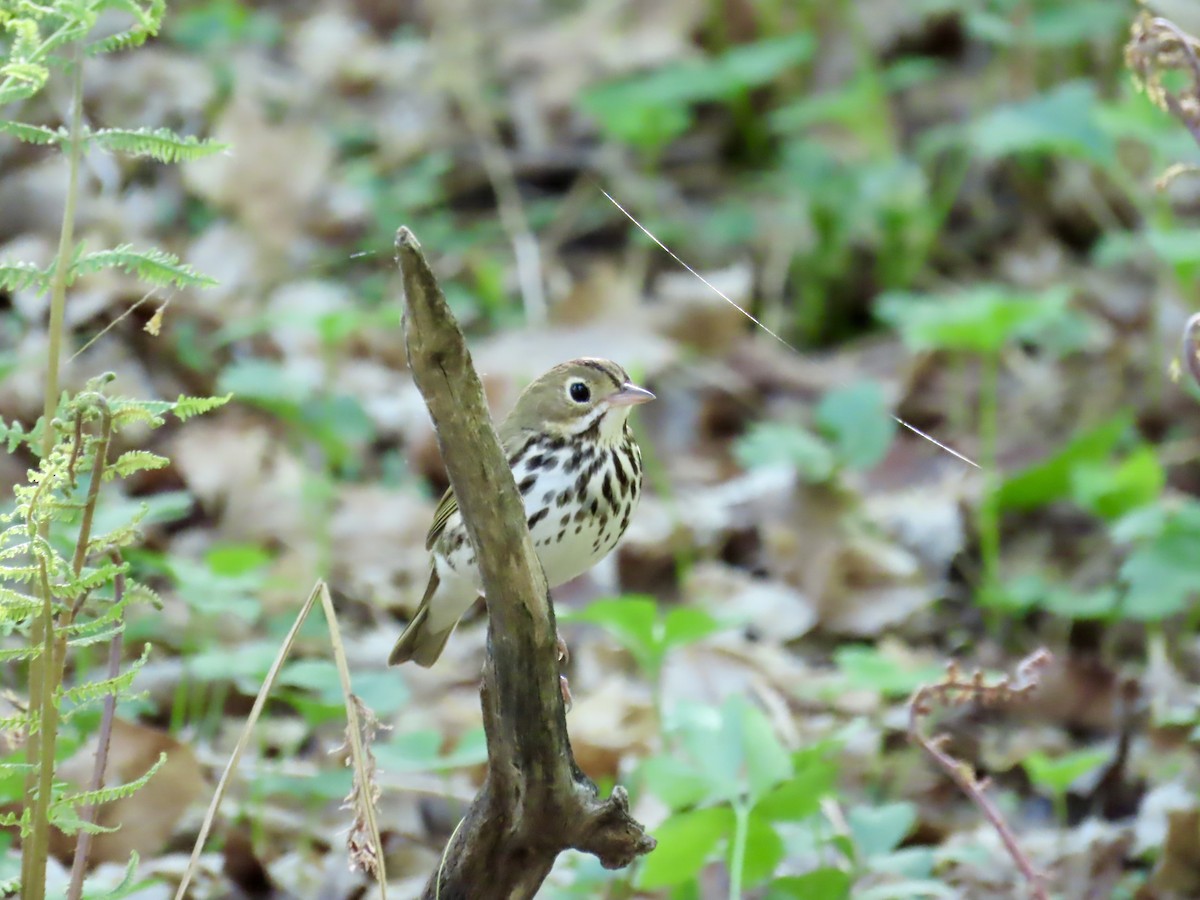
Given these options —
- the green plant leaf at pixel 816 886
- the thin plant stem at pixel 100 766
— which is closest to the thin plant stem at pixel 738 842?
the green plant leaf at pixel 816 886

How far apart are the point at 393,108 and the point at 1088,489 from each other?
3.76 meters

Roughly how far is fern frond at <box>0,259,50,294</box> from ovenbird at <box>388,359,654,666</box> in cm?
95

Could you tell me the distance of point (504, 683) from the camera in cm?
185

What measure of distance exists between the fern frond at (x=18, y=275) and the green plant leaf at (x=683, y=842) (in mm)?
1208

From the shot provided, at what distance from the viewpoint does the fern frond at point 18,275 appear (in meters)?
1.62

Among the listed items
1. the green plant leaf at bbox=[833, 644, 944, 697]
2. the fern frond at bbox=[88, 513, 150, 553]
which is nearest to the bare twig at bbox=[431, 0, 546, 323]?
the green plant leaf at bbox=[833, 644, 944, 697]

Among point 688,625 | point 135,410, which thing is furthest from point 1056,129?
point 135,410

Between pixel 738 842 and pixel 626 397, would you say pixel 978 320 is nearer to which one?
pixel 626 397

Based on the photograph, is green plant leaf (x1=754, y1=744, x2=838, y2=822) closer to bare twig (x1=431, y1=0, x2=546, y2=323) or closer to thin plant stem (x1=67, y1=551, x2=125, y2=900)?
thin plant stem (x1=67, y1=551, x2=125, y2=900)

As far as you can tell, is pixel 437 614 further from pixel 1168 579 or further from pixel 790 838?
pixel 1168 579

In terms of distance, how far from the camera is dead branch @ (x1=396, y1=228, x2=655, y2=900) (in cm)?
164

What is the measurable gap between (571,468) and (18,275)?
1085 millimetres

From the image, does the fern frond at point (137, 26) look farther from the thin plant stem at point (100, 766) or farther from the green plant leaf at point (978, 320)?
the green plant leaf at point (978, 320)

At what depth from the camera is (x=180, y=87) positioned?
6105 millimetres
